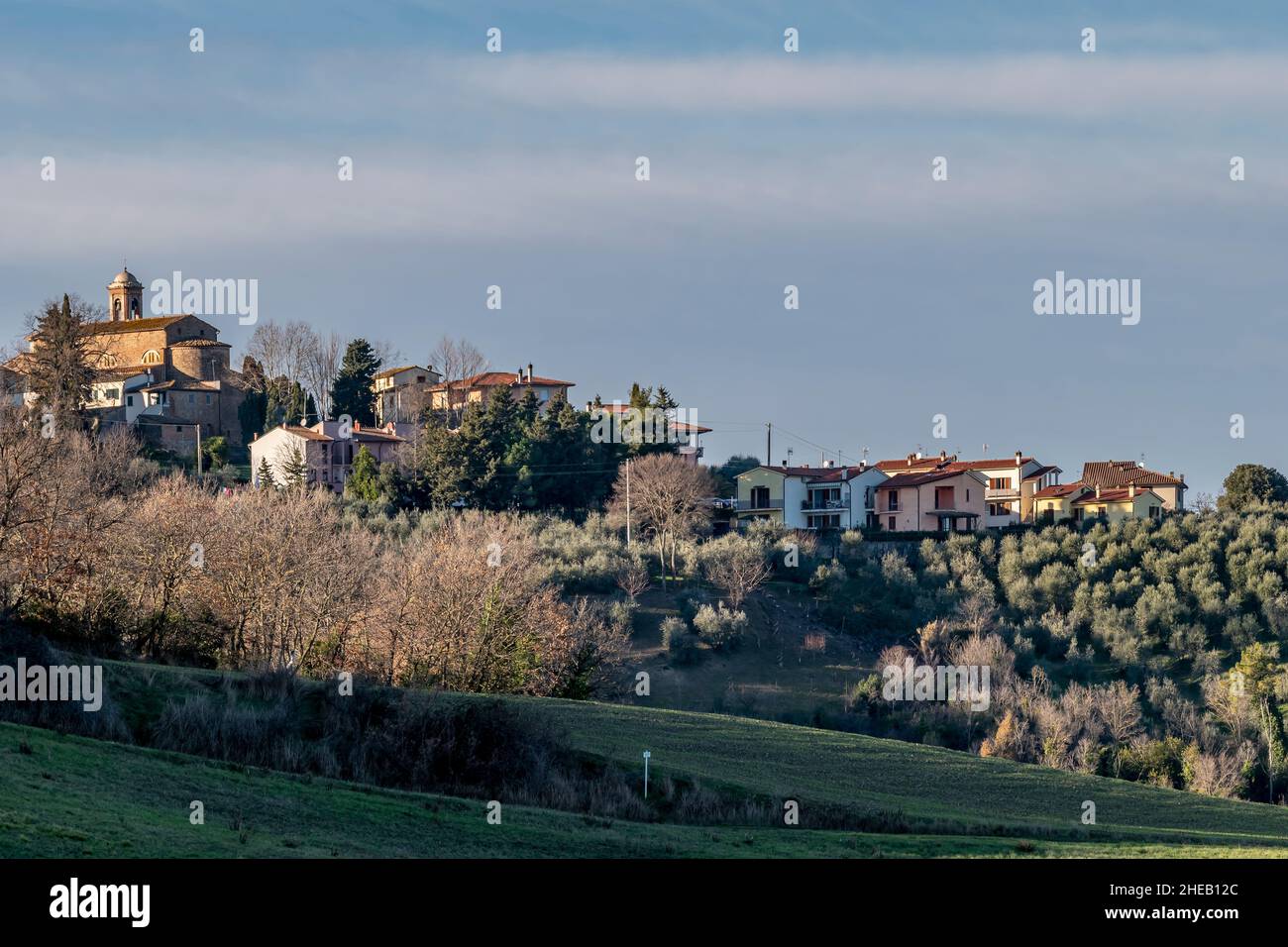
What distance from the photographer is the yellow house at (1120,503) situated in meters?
103

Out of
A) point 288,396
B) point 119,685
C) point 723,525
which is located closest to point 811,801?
point 119,685

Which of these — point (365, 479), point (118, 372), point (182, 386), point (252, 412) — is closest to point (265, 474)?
point (365, 479)

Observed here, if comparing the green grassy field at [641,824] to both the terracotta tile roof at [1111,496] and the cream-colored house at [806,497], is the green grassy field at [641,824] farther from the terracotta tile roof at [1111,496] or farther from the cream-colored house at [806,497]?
the terracotta tile roof at [1111,496]

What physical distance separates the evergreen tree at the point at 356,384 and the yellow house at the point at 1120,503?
53.1m

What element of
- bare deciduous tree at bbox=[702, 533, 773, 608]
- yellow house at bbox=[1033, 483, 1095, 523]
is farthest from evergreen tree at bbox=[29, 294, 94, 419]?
yellow house at bbox=[1033, 483, 1095, 523]

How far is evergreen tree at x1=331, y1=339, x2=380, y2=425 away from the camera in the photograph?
383ft

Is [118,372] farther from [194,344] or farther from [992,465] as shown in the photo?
[992,465]

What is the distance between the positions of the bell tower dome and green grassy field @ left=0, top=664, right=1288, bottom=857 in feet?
350

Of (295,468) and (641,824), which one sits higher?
(295,468)

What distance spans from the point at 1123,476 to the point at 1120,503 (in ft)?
23.3

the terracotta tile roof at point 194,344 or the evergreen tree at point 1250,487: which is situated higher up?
the terracotta tile roof at point 194,344

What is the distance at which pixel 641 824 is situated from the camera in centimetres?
2447

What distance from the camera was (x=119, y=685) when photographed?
1148 inches

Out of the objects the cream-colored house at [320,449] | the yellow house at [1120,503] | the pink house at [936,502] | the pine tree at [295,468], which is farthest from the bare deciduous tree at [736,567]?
the yellow house at [1120,503]
